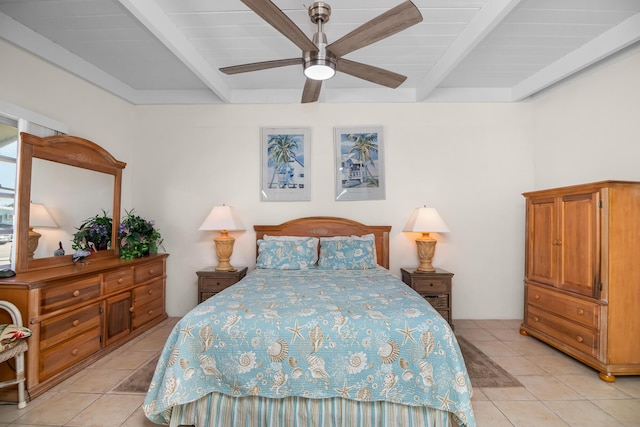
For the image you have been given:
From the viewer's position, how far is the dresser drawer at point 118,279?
9.29 feet

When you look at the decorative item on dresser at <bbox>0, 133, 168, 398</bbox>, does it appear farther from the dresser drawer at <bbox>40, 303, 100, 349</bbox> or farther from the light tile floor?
the light tile floor

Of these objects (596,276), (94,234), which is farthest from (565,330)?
(94,234)

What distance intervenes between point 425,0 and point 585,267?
8.42 feet

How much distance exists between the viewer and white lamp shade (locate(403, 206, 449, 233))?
336 centimetres

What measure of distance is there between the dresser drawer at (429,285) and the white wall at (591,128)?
69.5 inches

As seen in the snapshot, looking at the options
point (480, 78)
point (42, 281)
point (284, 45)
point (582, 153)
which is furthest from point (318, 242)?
point (582, 153)

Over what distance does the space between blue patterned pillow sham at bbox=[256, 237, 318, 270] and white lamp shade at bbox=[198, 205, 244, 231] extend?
0.39 meters

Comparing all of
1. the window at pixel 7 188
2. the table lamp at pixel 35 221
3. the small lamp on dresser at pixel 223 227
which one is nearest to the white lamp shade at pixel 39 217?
the table lamp at pixel 35 221

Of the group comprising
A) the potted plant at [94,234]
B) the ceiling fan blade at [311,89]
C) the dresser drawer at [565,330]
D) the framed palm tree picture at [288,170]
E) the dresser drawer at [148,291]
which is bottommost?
the dresser drawer at [565,330]

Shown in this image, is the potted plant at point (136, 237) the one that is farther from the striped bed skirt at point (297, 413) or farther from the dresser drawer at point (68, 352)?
the striped bed skirt at point (297, 413)

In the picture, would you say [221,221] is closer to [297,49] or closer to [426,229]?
[297,49]

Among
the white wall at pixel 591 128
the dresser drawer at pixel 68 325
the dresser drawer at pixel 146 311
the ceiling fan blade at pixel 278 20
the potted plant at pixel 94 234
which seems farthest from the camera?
the dresser drawer at pixel 146 311

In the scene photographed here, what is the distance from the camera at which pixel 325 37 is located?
1932 mm

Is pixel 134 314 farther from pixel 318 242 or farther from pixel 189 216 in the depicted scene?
pixel 318 242
